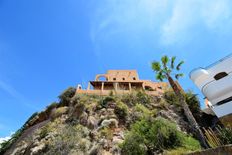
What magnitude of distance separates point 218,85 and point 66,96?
18363mm

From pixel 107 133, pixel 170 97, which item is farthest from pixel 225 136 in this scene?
pixel 170 97

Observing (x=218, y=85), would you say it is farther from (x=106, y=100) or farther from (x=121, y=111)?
(x=106, y=100)

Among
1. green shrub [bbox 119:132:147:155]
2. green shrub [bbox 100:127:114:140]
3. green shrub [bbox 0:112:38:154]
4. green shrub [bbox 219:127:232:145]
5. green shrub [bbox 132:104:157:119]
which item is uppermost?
green shrub [bbox 0:112:38:154]

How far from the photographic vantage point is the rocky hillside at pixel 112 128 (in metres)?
12.9

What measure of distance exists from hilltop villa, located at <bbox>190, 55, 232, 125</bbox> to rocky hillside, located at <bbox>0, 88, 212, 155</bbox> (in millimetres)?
2739

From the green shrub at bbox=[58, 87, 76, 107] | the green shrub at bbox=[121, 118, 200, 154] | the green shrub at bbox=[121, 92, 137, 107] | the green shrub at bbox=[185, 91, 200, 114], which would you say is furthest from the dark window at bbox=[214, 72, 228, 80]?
the green shrub at bbox=[58, 87, 76, 107]

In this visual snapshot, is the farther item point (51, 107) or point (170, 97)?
point (51, 107)

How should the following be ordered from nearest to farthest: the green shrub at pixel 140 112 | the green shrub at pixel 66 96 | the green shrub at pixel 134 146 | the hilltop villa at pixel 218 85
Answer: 1. the green shrub at pixel 134 146
2. the hilltop villa at pixel 218 85
3. the green shrub at pixel 140 112
4. the green shrub at pixel 66 96

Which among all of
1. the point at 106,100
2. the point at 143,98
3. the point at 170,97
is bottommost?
the point at 106,100

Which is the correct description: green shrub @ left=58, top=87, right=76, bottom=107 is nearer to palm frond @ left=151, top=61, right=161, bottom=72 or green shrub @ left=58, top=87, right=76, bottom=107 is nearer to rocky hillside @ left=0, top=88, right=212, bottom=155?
rocky hillside @ left=0, top=88, right=212, bottom=155

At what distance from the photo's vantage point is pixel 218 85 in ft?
64.6

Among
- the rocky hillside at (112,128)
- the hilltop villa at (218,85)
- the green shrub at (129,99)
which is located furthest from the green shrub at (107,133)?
the hilltop villa at (218,85)

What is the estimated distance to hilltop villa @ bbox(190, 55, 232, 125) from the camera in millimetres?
18438

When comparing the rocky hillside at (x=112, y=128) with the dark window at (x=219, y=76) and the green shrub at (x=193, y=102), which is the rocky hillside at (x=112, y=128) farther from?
the dark window at (x=219, y=76)
